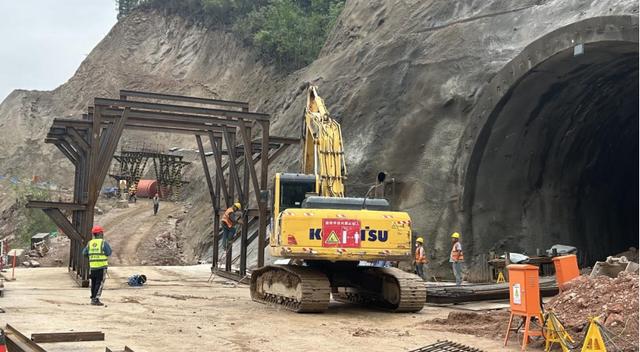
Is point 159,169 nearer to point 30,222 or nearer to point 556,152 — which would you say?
point 30,222

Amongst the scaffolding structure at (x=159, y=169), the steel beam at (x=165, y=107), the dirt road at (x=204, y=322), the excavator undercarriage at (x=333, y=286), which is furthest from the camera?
the scaffolding structure at (x=159, y=169)

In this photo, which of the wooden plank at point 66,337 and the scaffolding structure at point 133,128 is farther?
the scaffolding structure at point 133,128

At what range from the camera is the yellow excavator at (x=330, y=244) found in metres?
12.5

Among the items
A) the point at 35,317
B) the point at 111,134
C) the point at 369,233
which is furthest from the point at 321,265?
the point at 111,134

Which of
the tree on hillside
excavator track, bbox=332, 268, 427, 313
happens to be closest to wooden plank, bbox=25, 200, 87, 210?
excavator track, bbox=332, 268, 427, 313

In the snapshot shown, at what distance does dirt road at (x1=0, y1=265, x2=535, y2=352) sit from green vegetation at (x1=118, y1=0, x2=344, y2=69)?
37366mm

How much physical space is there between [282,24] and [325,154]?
39415 millimetres

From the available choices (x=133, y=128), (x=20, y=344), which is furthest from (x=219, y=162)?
(x=20, y=344)

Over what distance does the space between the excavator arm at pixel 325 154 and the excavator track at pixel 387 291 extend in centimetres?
186

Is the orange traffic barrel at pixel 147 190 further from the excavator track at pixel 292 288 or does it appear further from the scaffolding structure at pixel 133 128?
the excavator track at pixel 292 288

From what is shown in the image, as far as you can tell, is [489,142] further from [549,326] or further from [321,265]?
[549,326]

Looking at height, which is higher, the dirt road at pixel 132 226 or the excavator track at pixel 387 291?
the dirt road at pixel 132 226

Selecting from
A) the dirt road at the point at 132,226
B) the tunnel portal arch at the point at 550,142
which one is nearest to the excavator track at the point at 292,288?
the tunnel portal arch at the point at 550,142

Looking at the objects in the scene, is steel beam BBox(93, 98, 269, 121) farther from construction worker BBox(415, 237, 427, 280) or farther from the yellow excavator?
construction worker BBox(415, 237, 427, 280)
